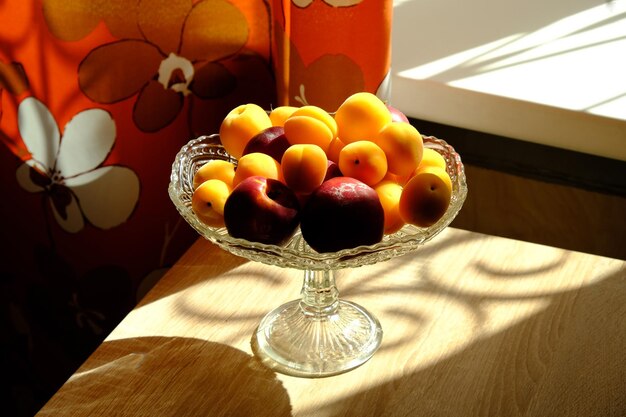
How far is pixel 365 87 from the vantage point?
1.12 metres

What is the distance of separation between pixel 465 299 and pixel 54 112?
23.9 inches

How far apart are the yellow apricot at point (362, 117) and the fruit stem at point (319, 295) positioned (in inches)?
6.6

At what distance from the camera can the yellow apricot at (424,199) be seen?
0.80 metres

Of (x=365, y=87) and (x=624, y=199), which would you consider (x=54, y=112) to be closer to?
(x=365, y=87)

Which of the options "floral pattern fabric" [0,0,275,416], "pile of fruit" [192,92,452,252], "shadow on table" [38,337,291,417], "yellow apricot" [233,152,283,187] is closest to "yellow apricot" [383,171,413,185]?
"pile of fruit" [192,92,452,252]

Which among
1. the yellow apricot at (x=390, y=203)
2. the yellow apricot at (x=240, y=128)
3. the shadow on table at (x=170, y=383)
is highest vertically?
the yellow apricot at (x=240, y=128)

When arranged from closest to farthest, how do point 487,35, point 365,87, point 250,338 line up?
point 250,338
point 365,87
point 487,35

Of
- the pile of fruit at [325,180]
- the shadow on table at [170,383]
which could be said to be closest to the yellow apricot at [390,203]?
the pile of fruit at [325,180]

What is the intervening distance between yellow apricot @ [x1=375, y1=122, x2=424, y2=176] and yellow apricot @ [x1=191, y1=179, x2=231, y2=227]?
6.4 inches

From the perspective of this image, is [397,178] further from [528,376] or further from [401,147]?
[528,376]

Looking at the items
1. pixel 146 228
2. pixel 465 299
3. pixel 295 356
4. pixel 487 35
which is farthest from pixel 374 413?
pixel 487 35

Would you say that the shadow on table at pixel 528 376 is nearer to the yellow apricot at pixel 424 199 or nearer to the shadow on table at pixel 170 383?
the shadow on table at pixel 170 383

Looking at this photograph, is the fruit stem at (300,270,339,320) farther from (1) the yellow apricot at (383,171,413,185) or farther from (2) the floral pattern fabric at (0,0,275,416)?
(2) the floral pattern fabric at (0,0,275,416)

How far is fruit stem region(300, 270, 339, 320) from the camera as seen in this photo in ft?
3.13
